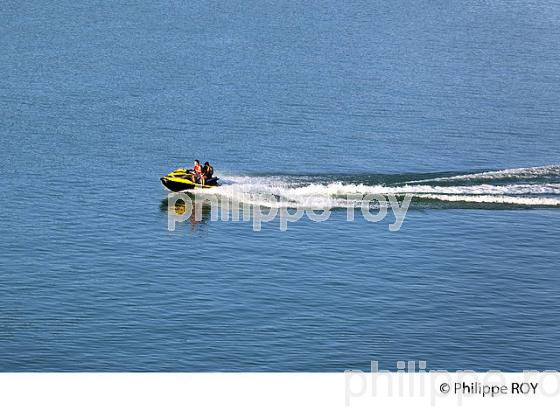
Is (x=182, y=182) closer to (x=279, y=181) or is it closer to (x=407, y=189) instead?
(x=279, y=181)

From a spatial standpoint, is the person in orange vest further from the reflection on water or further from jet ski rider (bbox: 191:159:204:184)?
the reflection on water

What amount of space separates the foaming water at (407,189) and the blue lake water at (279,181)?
206 mm

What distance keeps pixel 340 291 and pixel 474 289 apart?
7449 mm

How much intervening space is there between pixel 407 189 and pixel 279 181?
8.58m

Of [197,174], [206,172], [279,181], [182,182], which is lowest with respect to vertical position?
[182,182]

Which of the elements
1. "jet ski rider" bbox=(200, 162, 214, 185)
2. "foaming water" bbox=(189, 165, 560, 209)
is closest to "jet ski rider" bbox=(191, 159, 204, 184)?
"jet ski rider" bbox=(200, 162, 214, 185)

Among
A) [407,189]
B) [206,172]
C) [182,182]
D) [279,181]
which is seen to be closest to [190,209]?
[182,182]

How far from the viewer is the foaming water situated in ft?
257

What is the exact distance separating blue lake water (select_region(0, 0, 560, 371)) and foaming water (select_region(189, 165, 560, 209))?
206mm

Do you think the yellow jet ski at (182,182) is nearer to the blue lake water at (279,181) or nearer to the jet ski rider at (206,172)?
the jet ski rider at (206,172)

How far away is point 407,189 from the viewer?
8000 cm

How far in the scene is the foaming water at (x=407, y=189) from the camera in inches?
3078

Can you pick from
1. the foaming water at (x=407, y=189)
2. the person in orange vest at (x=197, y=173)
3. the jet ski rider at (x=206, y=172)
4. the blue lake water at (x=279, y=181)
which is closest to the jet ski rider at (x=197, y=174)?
the person in orange vest at (x=197, y=173)
